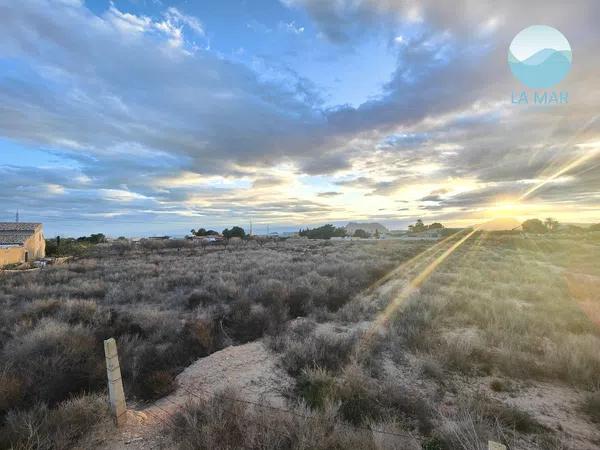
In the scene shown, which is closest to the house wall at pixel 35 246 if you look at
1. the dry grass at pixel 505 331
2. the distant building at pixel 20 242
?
the distant building at pixel 20 242

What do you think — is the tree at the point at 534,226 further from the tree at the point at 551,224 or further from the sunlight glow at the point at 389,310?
the sunlight glow at the point at 389,310

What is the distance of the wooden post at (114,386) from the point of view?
4.55 meters

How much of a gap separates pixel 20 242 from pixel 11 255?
4.25m

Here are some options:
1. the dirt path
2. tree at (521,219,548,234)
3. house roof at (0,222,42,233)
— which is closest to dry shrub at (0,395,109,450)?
the dirt path

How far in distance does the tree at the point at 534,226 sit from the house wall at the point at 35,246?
9902 centimetres

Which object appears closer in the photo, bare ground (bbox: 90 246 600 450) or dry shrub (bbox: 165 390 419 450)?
dry shrub (bbox: 165 390 419 450)

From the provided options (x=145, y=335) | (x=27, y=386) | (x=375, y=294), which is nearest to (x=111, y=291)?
(x=145, y=335)

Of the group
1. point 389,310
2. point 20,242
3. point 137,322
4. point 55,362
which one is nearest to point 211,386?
point 55,362

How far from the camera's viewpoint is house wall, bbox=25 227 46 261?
34.5 meters

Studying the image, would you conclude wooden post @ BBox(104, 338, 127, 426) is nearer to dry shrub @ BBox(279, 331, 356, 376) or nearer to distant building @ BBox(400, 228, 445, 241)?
dry shrub @ BBox(279, 331, 356, 376)

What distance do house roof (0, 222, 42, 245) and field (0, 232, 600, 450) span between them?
95.9 feet

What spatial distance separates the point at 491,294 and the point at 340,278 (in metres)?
A: 6.20

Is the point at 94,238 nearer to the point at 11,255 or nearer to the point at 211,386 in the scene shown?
the point at 11,255

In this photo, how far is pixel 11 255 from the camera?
30.1m
